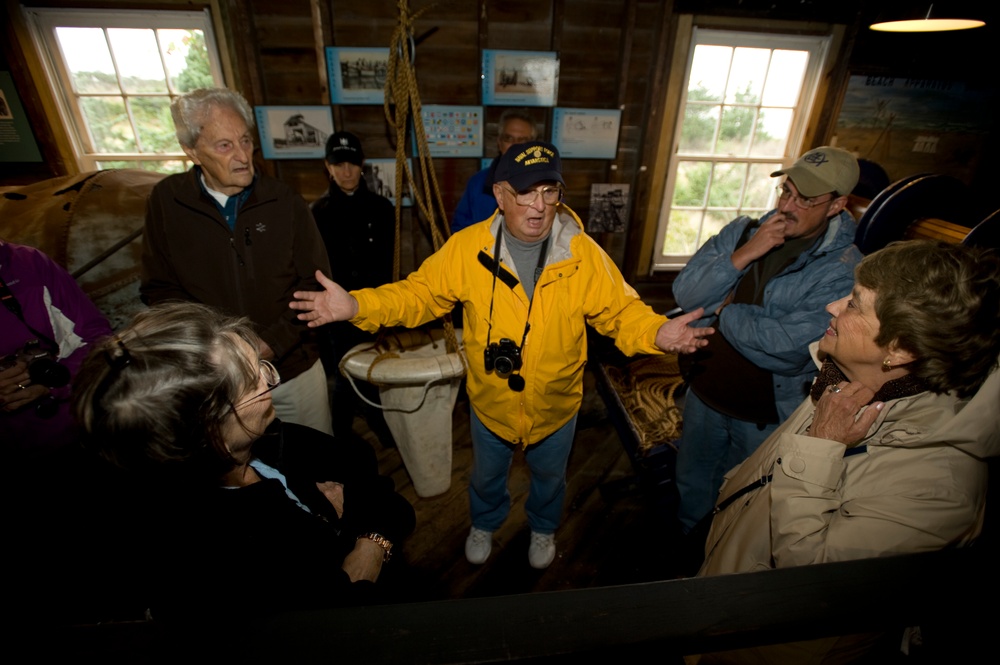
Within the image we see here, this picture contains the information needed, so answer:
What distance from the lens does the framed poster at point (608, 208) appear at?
4828 mm

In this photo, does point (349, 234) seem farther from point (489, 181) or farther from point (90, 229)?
point (90, 229)

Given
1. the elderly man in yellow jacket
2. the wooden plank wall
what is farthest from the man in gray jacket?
the wooden plank wall

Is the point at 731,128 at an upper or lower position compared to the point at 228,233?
upper

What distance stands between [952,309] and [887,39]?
5.39 meters

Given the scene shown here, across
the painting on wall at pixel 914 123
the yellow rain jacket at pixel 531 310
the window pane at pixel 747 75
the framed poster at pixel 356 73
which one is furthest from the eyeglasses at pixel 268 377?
the painting on wall at pixel 914 123

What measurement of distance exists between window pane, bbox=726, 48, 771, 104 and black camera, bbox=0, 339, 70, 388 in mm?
5877

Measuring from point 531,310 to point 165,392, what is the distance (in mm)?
1320

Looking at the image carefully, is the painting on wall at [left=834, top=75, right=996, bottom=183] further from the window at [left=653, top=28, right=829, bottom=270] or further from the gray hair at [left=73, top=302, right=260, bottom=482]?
the gray hair at [left=73, top=302, right=260, bottom=482]

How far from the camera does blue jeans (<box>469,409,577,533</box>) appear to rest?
2293mm

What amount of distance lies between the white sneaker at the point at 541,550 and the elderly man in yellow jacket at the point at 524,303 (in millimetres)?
765

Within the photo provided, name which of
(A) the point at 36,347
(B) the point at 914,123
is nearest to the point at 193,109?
(A) the point at 36,347

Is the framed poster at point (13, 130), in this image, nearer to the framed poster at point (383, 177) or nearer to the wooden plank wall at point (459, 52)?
the wooden plank wall at point (459, 52)

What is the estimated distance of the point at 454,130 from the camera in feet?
14.2

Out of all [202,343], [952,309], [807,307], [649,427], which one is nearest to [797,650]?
[952,309]
